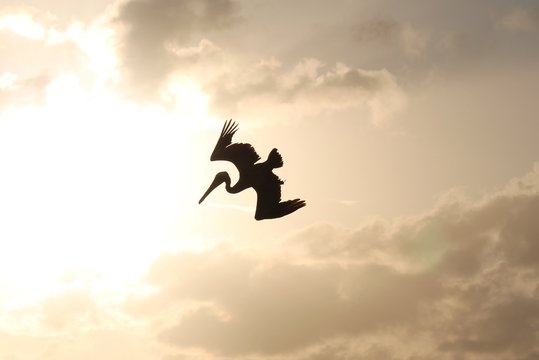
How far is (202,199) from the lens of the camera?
68312 mm

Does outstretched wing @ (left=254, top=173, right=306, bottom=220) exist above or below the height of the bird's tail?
below

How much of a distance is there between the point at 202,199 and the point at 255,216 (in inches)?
75.4

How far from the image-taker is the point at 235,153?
67688 mm

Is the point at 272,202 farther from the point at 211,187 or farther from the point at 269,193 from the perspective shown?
the point at 211,187

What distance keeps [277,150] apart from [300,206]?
6.52 ft

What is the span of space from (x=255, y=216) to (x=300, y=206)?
1.54 meters

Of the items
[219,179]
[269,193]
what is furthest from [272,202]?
[219,179]

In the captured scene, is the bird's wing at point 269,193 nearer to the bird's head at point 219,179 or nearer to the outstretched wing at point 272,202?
the outstretched wing at point 272,202

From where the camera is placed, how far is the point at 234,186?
223ft

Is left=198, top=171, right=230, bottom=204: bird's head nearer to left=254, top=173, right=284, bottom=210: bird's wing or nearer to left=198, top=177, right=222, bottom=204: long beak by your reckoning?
left=198, top=177, right=222, bottom=204: long beak

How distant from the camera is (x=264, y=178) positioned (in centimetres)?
6769

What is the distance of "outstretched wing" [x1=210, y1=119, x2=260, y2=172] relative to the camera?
2662 inches

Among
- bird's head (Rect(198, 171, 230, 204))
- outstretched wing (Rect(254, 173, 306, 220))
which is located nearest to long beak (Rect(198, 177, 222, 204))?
bird's head (Rect(198, 171, 230, 204))

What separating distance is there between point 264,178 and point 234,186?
1.06m
